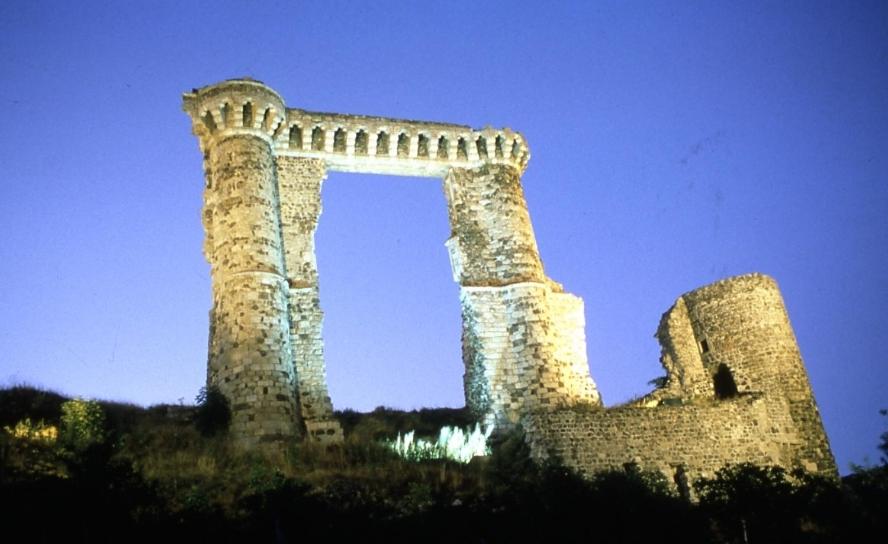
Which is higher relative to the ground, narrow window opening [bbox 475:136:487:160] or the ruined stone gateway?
narrow window opening [bbox 475:136:487:160]

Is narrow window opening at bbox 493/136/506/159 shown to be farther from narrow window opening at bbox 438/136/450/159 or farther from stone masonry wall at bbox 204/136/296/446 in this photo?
stone masonry wall at bbox 204/136/296/446

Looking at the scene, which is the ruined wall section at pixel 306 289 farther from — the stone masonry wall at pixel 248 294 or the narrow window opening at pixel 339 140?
the narrow window opening at pixel 339 140

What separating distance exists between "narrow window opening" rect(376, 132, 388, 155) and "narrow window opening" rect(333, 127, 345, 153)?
1.00 meters

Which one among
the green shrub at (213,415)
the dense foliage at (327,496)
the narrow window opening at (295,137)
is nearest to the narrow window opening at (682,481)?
the dense foliage at (327,496)

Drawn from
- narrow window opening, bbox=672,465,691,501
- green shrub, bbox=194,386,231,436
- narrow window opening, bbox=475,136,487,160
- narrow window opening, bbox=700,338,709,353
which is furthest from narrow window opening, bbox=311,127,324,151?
narrow window opening, bbox=700,338,709,353

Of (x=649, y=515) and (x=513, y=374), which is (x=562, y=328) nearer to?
(x=513, y=374)

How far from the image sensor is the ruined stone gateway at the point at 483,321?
55.1 feet

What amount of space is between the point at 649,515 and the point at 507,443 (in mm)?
5263

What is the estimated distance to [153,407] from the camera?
57.0 feet

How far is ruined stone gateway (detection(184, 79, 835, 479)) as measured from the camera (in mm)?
16797

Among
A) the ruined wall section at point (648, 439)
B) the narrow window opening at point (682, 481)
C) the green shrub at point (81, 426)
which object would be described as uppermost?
the green shrub at point (81, 426)

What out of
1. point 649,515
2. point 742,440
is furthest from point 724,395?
point 649,515

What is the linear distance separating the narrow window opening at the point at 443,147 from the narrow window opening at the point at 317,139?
11.0ft

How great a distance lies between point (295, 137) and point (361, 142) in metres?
1.83
